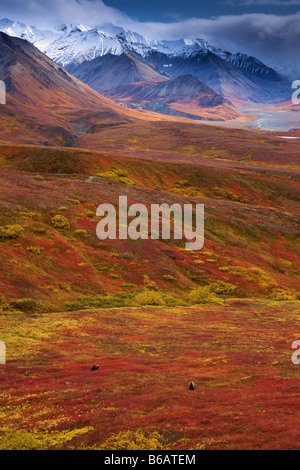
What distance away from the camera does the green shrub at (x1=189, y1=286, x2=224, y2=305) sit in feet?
105

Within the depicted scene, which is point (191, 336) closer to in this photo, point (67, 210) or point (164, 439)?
point (164, 439)

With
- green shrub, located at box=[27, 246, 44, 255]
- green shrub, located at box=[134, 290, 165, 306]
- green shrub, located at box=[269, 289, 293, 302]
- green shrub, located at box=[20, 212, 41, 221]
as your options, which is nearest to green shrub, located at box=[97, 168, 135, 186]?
green shrub, located at box=[20, 212, 41, 221]

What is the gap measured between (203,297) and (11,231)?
674 inches

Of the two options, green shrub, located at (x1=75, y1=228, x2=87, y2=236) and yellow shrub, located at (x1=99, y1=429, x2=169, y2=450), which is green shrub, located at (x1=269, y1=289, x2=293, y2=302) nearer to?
green shrub, located at (x1=75, y1=228, x2=87, y2=236)

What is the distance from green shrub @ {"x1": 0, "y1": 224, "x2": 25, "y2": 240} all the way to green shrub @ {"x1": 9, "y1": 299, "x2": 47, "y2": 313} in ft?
29.8

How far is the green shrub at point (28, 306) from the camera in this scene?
2459 cm

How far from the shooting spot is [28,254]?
31.2 meters

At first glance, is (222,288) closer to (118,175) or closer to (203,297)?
(203,297)

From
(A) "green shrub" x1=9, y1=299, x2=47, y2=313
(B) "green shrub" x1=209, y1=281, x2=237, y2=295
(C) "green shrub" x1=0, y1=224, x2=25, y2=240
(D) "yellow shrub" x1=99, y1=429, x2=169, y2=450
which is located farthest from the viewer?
(B) "green shrub" x1=209, y1=281, x2=237, y2=295

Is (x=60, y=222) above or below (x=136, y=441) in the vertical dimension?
above

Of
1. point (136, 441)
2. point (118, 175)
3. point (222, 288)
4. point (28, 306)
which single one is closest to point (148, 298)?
point (222, 288)

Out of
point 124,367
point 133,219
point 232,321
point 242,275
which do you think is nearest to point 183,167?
point 133,219

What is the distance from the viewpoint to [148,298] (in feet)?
99.3

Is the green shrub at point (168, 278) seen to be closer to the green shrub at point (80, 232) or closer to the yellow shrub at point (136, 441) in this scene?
the green shrub at point (80, 232)
